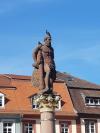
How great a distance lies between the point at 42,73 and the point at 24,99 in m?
39.0

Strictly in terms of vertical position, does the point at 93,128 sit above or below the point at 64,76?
below

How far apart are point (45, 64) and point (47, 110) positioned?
1.57m

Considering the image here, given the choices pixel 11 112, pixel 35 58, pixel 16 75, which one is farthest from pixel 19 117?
pixel 35 58

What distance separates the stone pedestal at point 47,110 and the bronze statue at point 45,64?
0.89 ft

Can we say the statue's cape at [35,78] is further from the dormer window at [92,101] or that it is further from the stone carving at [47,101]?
the dormer window at [92,101]

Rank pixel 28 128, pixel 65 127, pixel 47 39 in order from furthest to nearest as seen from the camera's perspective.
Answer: pixel 65 127 → pixel 28 128 → pixel 47 39

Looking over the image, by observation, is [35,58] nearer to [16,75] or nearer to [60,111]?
[60,111]

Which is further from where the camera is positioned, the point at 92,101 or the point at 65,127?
the point at 92,101

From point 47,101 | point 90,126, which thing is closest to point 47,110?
point 47,101

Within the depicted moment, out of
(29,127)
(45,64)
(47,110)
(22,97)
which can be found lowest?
(47,110)

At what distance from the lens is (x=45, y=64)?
55.9 feet

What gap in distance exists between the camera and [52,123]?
1655cm

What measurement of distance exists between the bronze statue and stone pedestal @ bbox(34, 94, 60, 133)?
0.27 m

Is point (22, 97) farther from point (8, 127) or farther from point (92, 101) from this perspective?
point (92, 101)
